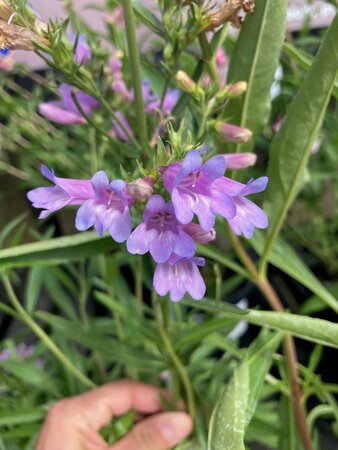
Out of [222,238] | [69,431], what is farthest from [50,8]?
[69,431]

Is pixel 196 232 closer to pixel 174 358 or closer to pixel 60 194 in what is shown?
pixel 60 194

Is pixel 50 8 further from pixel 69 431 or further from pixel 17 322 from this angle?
pixel 69 431

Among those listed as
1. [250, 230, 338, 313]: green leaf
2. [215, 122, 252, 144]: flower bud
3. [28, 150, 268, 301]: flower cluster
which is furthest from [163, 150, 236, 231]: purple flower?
[250, 230, 338, 313]: green leaf

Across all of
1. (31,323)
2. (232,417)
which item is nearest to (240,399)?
(232,417)

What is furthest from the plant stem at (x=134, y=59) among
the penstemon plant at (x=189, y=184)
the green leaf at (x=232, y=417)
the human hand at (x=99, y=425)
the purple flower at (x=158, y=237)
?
the human hand at (x=99, y=425)

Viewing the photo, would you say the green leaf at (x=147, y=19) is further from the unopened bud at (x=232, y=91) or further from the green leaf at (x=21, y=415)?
the green leaf at (x=21, y=415)
